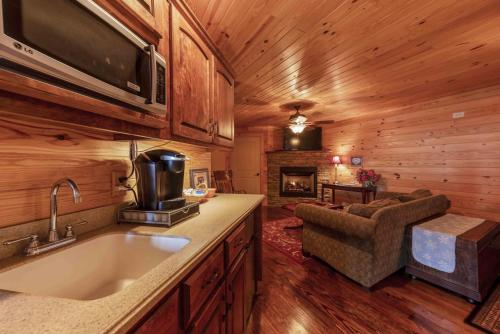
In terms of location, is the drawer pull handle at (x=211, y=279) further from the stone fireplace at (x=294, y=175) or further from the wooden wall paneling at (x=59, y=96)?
the stone fireplace at (x=294, y=175)

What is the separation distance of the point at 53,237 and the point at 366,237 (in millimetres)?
2148

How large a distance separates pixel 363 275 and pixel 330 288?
35cm

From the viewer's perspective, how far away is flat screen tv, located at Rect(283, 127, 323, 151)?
5512 millimetres

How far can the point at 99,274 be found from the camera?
0.90 meters

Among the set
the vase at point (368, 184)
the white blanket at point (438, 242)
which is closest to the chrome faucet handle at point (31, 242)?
the white blanket at point (438, 242)

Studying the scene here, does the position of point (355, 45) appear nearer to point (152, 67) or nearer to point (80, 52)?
point (152, 67)

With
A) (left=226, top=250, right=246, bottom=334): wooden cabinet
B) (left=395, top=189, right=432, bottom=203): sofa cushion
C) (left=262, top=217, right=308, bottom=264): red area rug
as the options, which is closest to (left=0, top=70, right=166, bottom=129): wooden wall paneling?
(left=226, top=250, right=246, bottom=334): wooden cabinet

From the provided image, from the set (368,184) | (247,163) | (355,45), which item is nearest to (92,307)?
(355,45)

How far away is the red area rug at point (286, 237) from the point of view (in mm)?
2797

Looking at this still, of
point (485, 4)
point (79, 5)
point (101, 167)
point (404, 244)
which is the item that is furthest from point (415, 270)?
point (79, 5)

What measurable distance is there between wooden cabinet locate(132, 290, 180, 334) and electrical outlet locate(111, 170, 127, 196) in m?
0.75

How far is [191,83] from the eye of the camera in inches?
48.1

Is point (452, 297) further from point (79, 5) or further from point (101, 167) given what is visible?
point (79, 5)

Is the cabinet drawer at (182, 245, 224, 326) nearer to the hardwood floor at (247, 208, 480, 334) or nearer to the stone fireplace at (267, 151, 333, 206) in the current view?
the hardwood floor at (247, 208, 480, 334)
